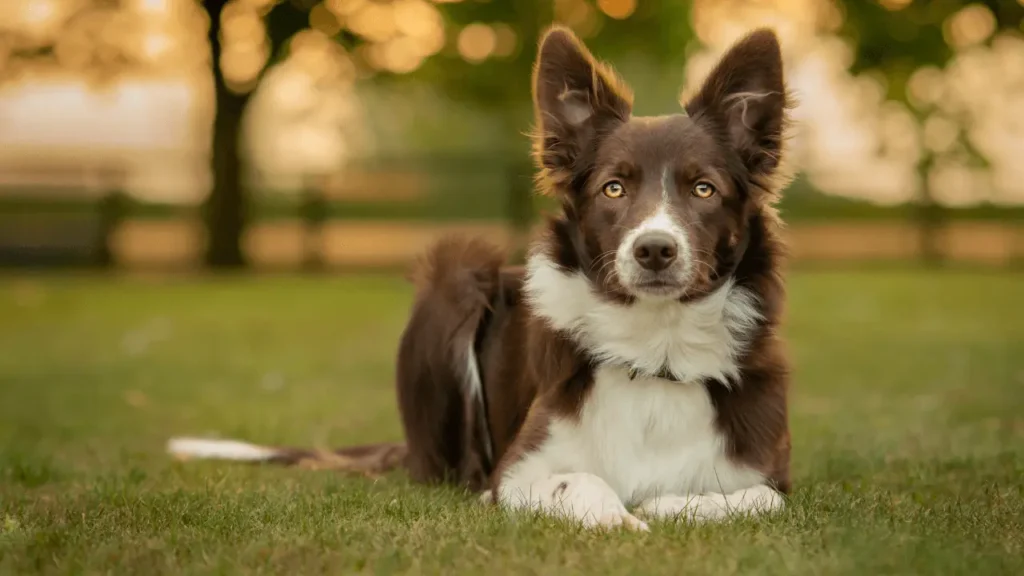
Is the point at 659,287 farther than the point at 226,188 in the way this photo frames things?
No

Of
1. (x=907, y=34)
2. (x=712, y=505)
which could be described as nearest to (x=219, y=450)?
(x=712, y=505)

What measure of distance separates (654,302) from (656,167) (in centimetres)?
57

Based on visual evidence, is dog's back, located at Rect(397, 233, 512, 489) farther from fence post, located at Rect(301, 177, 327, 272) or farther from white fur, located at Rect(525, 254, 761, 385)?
fence post, located at Rect(301, 177, 327, 272)

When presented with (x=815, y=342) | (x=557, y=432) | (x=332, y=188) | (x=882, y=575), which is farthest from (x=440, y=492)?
(x=332, y=188)

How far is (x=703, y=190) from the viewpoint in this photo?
516cm

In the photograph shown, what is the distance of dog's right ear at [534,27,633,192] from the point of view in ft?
18.1

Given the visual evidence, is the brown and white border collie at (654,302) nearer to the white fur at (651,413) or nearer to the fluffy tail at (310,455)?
the white fur at (651,413)

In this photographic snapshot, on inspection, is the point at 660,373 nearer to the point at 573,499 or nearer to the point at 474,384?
the point at 573,499

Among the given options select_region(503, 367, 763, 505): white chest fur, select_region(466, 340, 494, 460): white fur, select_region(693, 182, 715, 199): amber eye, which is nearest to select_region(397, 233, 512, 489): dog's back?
select_region(466, 340, 494, 460): white fur

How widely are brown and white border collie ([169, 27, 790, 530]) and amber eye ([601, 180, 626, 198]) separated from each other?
0.04ft

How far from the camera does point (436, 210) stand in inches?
1244

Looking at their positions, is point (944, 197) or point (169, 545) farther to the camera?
point (944, 197)

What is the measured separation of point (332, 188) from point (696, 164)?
23.7 metres

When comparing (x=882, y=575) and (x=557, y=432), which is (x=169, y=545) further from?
(x=882, y=575)
